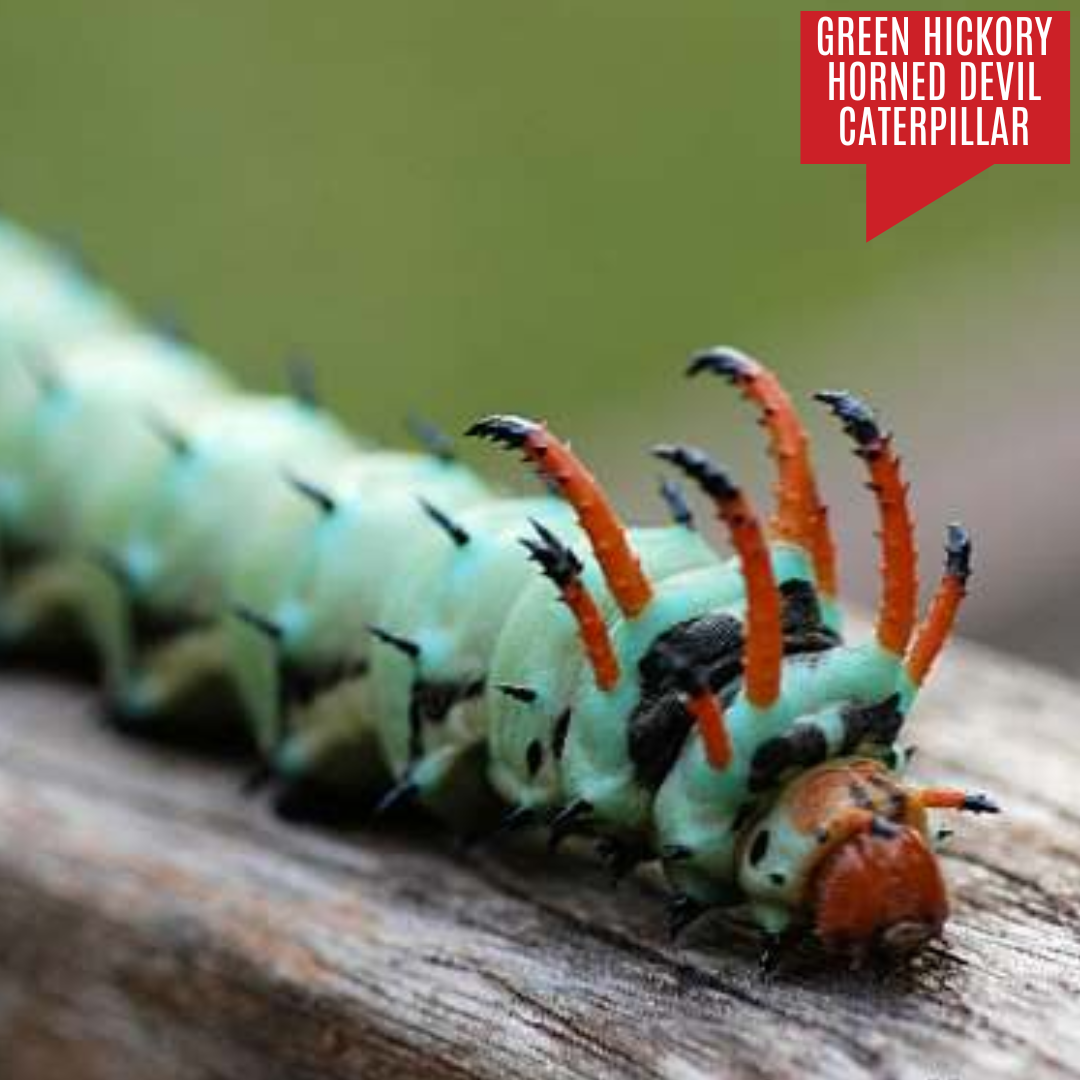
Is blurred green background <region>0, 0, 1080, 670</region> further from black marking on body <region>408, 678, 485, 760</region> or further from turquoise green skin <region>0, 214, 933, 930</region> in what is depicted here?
black marking on body <region>408, 678, 485, 760</region>

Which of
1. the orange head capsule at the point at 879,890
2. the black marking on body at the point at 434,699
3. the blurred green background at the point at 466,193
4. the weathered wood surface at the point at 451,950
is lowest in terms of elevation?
the weathered wood surface at the point at 451,950

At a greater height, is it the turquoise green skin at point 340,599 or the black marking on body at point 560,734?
the turquoise green skin at point 340,599

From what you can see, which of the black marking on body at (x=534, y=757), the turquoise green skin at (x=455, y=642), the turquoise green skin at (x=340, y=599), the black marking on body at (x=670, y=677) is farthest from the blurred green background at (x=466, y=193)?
the black marking on body at (x=670, y=677)

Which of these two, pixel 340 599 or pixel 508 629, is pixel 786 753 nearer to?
pixel 508 629

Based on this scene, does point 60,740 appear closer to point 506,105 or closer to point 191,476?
point 191,476

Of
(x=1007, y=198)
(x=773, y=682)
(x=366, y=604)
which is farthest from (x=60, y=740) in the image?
(x=1007, y=198)

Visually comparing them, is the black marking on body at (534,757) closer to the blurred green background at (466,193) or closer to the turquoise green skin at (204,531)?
the turquoise green skin at (204,531)

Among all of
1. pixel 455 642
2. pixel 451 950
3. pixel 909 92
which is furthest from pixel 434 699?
pixel 909 92
